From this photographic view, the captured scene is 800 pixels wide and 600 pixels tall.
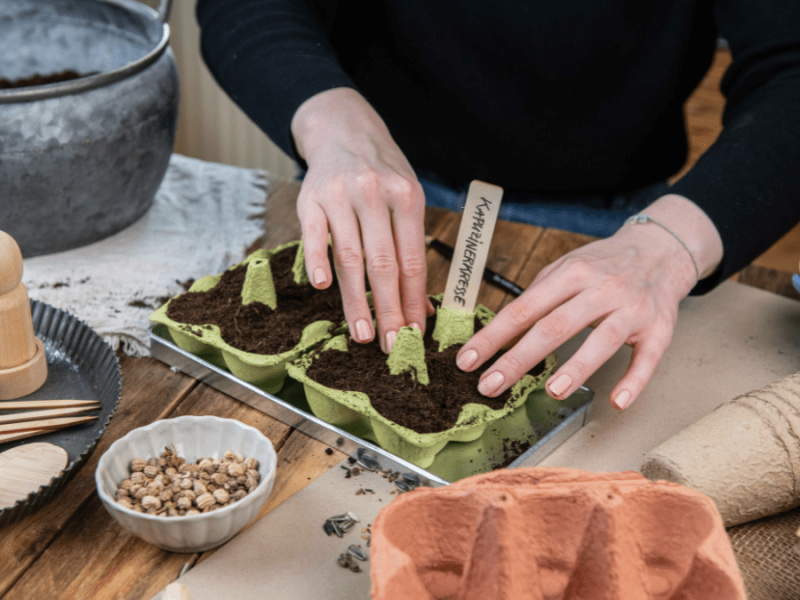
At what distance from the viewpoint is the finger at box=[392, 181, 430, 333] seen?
874 millimetres

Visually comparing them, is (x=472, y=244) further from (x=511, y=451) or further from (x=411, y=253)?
(x=511, y=451)

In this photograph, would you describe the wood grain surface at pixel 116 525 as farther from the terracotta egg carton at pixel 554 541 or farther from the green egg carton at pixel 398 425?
the terracotta egg carton at pixel 554 541

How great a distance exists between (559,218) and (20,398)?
3.30 ft

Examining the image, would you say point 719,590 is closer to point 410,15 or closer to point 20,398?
point 20,398

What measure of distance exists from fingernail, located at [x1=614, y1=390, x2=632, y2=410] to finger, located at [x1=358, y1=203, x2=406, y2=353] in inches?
10.4

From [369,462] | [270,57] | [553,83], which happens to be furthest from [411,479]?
[553,83]

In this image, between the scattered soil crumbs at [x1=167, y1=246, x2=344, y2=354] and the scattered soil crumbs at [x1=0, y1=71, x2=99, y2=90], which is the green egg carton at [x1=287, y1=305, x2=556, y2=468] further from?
the scattered soil crumbs at [x1=0, y1=71, x2=99, y2=90]

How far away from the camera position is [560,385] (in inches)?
29.5

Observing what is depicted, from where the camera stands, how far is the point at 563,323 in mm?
797

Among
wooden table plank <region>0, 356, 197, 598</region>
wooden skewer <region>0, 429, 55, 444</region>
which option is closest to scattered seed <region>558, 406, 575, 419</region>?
wooden table plank <region>0, 356, 197, 598</region>

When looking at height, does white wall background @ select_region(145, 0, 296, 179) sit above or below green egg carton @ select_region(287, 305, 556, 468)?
below

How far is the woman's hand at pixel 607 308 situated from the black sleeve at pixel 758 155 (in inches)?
1.9

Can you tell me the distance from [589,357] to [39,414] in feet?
1.93

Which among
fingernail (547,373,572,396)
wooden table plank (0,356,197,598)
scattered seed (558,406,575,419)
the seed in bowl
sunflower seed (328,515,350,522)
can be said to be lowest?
wooden table plank (0,356,197,598)
